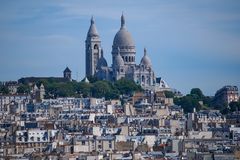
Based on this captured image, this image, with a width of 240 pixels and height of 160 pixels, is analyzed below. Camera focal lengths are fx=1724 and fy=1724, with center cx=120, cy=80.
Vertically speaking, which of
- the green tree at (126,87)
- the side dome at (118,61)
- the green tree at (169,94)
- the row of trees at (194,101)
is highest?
the side dome at (118,61)

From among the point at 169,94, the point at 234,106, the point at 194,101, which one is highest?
the point at 169,94

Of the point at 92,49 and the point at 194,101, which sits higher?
the point at 92,49

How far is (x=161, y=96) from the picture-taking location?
432 feet

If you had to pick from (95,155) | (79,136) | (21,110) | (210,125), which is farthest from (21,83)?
(95,155)

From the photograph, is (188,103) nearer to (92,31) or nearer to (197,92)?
(197,92)

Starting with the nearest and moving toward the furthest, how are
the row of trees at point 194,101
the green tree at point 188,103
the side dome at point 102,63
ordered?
the green tree at point 188,103 < the row of trees at point 194,101 < the side dome at point 102,63

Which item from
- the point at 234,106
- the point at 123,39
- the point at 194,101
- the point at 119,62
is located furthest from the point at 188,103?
the point at 123,39

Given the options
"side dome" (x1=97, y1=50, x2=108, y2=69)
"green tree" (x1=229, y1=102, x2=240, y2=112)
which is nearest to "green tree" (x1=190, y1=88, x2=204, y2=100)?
"green tree" (x1=229, y1=102, x2=240, y2=112)

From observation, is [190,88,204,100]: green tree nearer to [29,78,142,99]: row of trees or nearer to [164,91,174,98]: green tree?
[164,91,174,98]: green tree

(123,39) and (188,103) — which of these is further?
(123,39)

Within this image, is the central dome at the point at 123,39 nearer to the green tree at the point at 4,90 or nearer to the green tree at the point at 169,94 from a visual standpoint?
the green tree at the point at 169,94

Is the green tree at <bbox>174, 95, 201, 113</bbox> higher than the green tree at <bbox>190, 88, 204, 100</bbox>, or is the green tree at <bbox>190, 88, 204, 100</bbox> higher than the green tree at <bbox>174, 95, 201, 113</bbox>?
the green tree at <bbox>190, 88, 204, 100</bbox>

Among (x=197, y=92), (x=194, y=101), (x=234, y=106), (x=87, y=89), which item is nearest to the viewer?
Result: (x=234, y=106)

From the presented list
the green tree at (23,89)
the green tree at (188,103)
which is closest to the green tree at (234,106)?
the green tree at (188,103)
